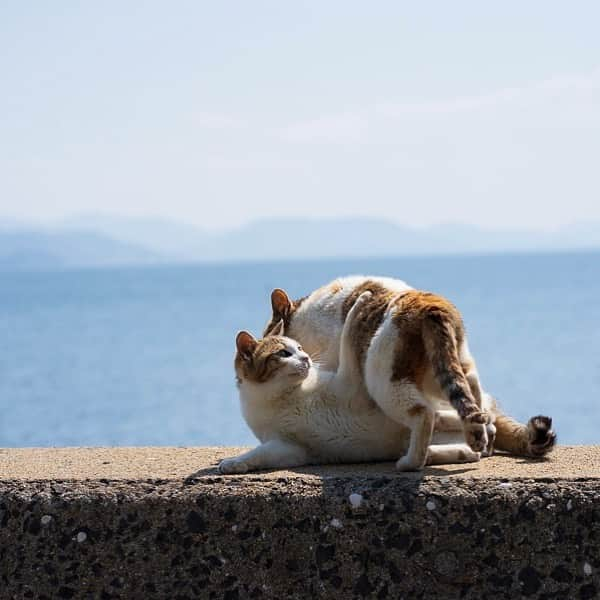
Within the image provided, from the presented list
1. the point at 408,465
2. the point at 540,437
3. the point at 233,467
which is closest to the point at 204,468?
the point at 233,467

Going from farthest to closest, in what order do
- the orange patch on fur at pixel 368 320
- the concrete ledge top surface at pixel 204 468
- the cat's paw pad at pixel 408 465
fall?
the orange patch on fur at pixel 368 320, the cat's paw pad at pixel 408 465, the concrete ledge top surface at pixel 204 468

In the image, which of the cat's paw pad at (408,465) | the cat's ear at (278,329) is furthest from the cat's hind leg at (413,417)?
the cat's ear at (278,329)

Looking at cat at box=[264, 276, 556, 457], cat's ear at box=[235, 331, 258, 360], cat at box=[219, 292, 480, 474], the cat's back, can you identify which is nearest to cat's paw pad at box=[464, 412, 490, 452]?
cat at box=[264, 276, 556, 457]

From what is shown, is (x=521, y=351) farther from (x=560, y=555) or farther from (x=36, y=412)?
(x=560, y=555)

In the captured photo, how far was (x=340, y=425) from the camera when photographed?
4520mm

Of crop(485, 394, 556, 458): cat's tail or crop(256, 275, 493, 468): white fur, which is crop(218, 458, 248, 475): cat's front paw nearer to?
crop(256, 275, 493, 468): white fur

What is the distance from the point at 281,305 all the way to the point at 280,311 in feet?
0.11

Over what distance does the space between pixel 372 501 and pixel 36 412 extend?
23.0 metres

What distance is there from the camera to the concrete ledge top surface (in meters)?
4.06

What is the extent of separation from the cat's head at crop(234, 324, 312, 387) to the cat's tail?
0.75m

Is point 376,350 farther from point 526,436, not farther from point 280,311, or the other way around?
point 280,311

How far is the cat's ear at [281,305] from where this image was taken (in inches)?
210

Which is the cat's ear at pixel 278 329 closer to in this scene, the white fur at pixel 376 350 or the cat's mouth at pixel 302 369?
the white fur at pixel 376 350

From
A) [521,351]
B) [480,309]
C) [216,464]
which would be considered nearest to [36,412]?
[521,351]
